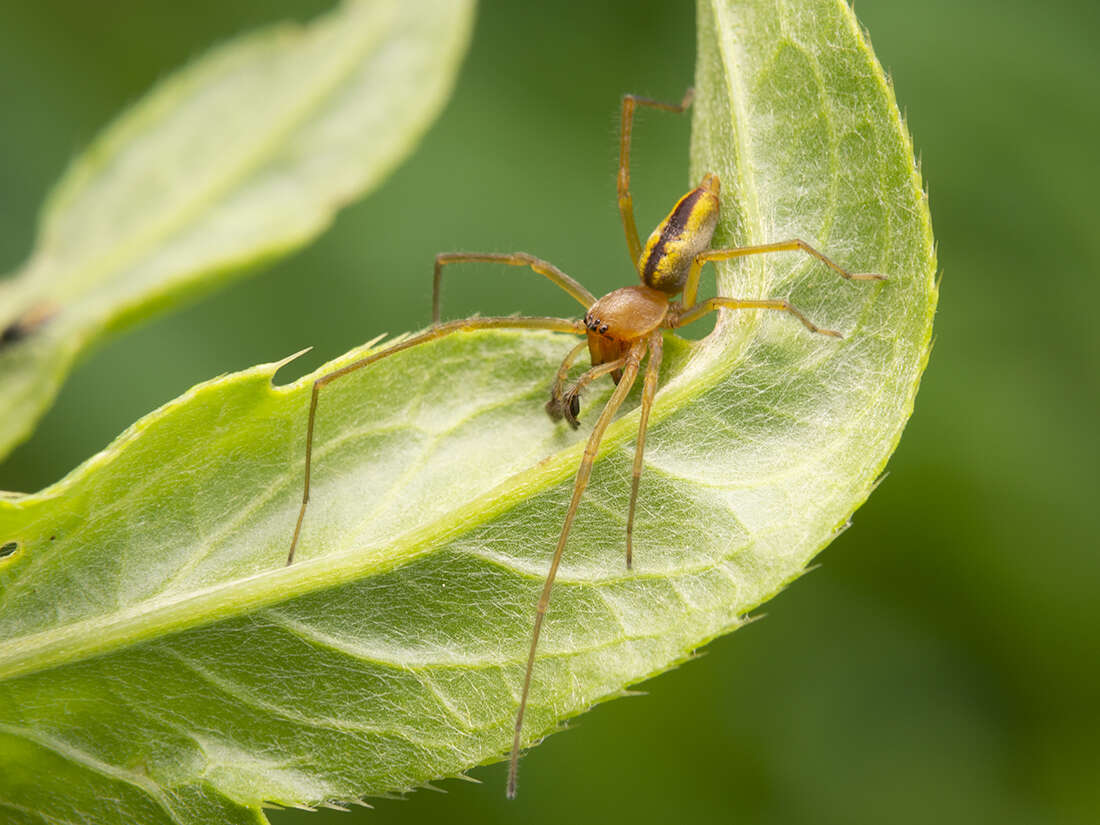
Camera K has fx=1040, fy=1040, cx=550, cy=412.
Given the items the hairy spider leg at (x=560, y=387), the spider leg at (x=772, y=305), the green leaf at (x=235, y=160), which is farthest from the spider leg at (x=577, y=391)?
the green leaf at (x=235, y=160)

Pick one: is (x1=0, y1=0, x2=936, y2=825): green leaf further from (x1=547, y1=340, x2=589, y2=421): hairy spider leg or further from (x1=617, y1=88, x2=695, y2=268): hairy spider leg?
(x1=617, y1=88, x2=695, y2=268): hairy spider leg

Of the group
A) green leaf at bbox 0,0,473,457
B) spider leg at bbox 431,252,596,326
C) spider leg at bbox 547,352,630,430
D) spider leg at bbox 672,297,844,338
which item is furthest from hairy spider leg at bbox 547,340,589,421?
spider leg at bbox 431,252,596,326

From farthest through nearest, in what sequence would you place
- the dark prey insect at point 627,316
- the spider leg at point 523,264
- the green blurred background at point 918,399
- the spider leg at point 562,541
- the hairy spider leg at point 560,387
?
the spider leg at point 523,264, the green blurred background at point 918,399, the hairy spider leg at point 560,387, the dark prey insect at point 627,316, the spider leg at point 562,541

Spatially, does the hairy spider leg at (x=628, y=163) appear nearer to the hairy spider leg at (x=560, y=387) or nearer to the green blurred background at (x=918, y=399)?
the green blurred background at (x=918, y=399)

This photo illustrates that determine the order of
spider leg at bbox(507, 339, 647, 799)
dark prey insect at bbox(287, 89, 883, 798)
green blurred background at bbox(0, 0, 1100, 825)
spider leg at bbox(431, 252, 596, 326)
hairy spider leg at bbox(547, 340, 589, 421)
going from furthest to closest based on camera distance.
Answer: spider leg at bbox(431, 252, 596, 326) < green blurred background at bbox(0, 0, 1100, 825) < hairy spider leg at bbox(547, 340, 589, 421) < dark prey insect at bbox(287, 89, 883, 798) < spider leg at bbox(507, 339, 647, 799)

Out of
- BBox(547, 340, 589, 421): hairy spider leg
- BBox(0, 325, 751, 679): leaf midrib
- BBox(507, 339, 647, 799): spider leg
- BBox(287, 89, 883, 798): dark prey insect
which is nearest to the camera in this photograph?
BBox(0, 325, 751, 679): leaf midrib

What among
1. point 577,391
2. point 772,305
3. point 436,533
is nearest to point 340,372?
point 436,533

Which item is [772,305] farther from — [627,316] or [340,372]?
[627,316]
